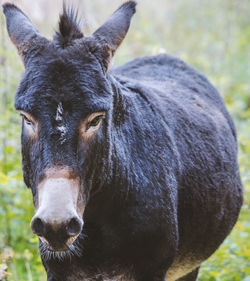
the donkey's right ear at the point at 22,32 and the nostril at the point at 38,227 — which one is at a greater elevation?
the donkey's right ear at the point at 22,32

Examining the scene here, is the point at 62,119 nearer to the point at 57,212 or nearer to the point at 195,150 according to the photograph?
the point at 57,212

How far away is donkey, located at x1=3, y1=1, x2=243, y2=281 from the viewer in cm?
265

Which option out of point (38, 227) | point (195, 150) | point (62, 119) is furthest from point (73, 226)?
point (195, 150)

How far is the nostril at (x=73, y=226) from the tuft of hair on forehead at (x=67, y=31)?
40.1 inches

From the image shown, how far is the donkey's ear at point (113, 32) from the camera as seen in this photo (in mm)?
3027

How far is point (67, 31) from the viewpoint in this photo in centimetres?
302

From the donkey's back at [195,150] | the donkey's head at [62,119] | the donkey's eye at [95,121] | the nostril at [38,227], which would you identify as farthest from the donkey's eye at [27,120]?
the donkey's back at [195,150]

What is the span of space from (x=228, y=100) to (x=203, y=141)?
6.60m

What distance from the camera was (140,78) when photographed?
4.75 meters

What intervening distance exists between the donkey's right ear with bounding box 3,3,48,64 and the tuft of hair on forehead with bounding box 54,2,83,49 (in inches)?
3.6

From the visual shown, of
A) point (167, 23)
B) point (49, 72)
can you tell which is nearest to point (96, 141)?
point (49, 72)

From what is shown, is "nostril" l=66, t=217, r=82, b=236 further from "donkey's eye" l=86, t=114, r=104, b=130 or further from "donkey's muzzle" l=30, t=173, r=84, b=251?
"donkey's eye" l=86, t=114, r=104, b=130

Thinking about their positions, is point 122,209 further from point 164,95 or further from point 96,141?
point 164,95

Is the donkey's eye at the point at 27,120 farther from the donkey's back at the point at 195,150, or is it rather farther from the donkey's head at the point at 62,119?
the donkey's back at the point at 195,150
